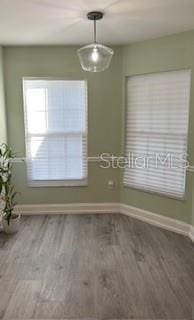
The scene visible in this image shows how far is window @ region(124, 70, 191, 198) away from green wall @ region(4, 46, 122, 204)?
0.81ft

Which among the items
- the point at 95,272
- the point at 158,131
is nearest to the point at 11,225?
the point at 95,272

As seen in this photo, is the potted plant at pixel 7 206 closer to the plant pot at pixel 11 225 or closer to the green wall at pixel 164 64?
the plant pot at pixel 11 225

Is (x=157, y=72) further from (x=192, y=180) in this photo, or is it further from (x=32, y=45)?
(x=32, y=45)

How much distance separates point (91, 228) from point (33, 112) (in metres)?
1.89

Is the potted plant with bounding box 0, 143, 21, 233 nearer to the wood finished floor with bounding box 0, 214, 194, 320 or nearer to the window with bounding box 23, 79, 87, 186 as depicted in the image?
the wood finished floor with bounding box 0, 214, 194, 320

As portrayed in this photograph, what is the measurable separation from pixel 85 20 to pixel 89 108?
4.73 ft

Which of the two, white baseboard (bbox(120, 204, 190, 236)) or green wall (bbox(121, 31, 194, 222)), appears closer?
green wall (bbox(121, 31, 194, 222))

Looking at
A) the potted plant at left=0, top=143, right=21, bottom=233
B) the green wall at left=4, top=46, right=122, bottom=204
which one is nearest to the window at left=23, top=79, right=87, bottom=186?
the green wall at left=4, top=46, right=122, bottom=204

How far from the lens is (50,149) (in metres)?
4.24

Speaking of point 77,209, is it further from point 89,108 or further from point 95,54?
point 95,54

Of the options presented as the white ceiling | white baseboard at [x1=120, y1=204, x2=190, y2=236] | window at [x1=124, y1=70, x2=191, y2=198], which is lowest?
white baseboard at [x1=120, y1=204, x2=190, y2=236]

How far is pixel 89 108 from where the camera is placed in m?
4.13

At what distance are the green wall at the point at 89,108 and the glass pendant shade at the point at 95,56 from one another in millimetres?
1374

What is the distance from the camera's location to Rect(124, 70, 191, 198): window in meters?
3.55
